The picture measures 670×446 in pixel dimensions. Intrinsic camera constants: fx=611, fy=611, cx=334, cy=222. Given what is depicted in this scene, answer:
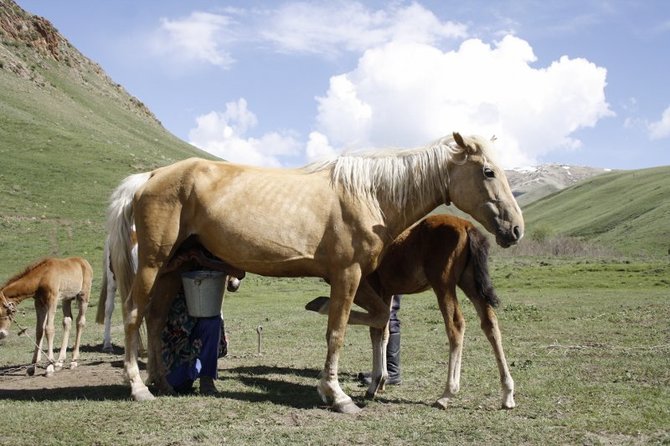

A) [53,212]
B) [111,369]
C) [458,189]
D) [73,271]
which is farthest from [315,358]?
Answer: [53,212]

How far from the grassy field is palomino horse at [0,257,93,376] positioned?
54 centimetres

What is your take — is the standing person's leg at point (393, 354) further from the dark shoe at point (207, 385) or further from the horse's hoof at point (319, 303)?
the dark shoe at point (207, 385)

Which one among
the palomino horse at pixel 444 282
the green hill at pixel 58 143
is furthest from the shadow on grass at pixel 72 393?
the green hill at pixel 58 143

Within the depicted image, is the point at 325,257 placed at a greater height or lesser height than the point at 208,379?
greater

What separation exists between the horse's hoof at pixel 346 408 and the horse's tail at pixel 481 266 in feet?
6.20

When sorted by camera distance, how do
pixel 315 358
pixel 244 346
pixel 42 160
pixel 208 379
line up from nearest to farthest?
pixel 208 379 < pixel 315 358 < pixel 244 346 < pixel 42 160

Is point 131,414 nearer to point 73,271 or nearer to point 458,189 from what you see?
point 458,189

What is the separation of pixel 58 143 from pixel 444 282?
→ 59.8 meters

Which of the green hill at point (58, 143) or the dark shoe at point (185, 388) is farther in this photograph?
the green hill at point (58, 143)

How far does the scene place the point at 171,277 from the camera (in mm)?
7285

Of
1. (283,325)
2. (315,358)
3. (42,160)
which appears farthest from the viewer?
(42,160)

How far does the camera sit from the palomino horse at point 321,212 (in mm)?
6387

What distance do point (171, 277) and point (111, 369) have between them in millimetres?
2485

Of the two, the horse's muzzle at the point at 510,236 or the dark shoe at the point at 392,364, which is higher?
the horse's muzzle at the point at 510,236
